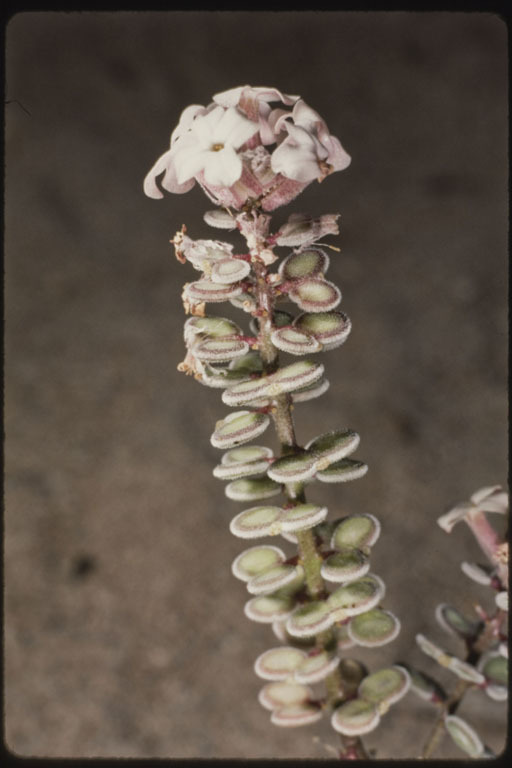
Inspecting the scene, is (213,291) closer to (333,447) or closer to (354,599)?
(333,447)

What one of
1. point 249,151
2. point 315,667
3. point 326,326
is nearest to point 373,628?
point 315,667

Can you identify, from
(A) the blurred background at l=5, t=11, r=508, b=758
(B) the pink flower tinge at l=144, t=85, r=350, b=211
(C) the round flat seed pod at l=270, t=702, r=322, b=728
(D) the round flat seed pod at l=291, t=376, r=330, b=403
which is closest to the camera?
(B) the pink flower tinge at l=144, t=85, r=350, b=211

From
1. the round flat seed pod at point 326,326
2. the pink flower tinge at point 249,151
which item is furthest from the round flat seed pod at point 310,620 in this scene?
the pink flower tinge at point 249,151

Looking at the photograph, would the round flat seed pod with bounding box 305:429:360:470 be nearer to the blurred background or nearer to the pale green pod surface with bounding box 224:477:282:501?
the pale green pod surface with bounding box 224:477:282:501

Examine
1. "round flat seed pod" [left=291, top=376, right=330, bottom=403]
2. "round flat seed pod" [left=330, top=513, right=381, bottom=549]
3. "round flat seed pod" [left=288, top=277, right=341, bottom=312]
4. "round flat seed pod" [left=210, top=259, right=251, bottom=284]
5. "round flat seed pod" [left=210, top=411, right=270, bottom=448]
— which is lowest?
"round flat seed pod" [left=330, top=513, right=381, bottom=549]

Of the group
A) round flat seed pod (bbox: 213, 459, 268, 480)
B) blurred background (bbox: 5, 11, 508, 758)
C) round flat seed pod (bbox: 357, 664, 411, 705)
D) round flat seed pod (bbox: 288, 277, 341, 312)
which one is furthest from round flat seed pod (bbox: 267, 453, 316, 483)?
blurred background (bbox: 5, 11, 508, 758)

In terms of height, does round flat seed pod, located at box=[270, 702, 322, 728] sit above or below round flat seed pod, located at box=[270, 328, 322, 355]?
below
